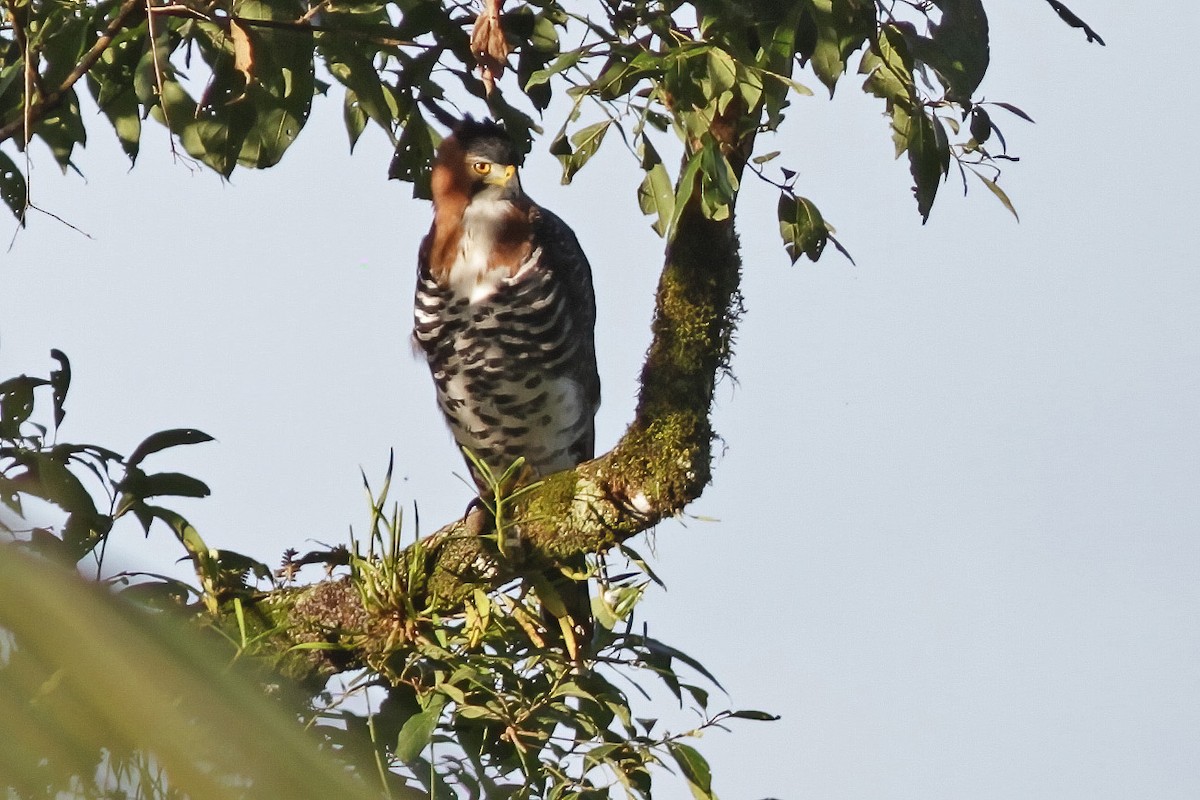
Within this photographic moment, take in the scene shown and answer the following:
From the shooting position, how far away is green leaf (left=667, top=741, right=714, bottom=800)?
2223 mm

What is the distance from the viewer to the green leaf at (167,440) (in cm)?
240

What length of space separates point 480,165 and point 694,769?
8.87 feet

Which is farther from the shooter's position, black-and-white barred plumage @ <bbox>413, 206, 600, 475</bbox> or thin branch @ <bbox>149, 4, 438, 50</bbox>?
black-and-white barred plumage @ <bbox>413, 206, 600, 475</bbox>

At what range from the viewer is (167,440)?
2426 millimetres

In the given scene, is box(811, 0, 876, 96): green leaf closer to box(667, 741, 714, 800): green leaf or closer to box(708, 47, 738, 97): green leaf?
box(708, 47, 738, 97): green leaf

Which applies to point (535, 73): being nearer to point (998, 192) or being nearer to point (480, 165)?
point (998, 192)

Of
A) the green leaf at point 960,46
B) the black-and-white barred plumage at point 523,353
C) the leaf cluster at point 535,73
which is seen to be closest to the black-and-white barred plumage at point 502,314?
the black-and-white barred plumage at point 523,353

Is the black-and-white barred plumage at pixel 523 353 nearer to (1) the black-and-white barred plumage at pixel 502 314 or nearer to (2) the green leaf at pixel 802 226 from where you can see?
(1) the black-and-white barred plumage at pixel 502 314

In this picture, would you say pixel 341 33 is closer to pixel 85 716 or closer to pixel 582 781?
pixel 582 781

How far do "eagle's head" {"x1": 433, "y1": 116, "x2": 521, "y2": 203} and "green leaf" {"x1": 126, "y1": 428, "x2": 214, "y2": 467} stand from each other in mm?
2110

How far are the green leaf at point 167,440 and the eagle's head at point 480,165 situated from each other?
211 centimetres

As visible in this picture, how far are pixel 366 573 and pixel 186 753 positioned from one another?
7.39 ft

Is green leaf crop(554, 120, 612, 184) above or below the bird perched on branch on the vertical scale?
below

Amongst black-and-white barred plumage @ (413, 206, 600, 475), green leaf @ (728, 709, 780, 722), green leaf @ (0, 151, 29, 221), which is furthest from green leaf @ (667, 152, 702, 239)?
black-and-white barred plumage @ (413, 206, 600, 475)
